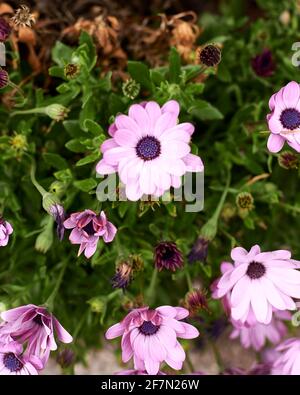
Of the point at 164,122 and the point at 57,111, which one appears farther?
the point at 57,111

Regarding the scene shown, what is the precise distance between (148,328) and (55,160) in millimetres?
346

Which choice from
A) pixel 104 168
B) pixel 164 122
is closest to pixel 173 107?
pixel 164 122

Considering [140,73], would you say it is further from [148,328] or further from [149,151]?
[148,328]

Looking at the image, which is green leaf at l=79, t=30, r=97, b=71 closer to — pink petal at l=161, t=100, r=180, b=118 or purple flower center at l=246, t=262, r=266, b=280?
pink petal at l=161, t=100, r=180, b=118

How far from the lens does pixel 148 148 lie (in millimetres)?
972

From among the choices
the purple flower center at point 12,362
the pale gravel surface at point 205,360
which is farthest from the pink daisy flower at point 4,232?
the pale gravel surface at point 205,360

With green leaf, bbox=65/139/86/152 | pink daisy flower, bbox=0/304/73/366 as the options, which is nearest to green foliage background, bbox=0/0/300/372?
green leaf, bbox=65/139/86/152

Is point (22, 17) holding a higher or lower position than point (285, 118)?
higher

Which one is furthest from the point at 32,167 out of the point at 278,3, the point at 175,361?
the point at 278,3

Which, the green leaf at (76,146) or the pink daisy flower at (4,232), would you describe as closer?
the pink daisy flower at (4,232)

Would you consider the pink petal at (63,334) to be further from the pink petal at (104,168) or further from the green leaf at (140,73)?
the green leaf at (140,73)

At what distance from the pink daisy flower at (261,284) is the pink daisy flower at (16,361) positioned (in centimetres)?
30

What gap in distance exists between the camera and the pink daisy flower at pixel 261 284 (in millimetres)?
978

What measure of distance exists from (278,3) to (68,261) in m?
0.77
